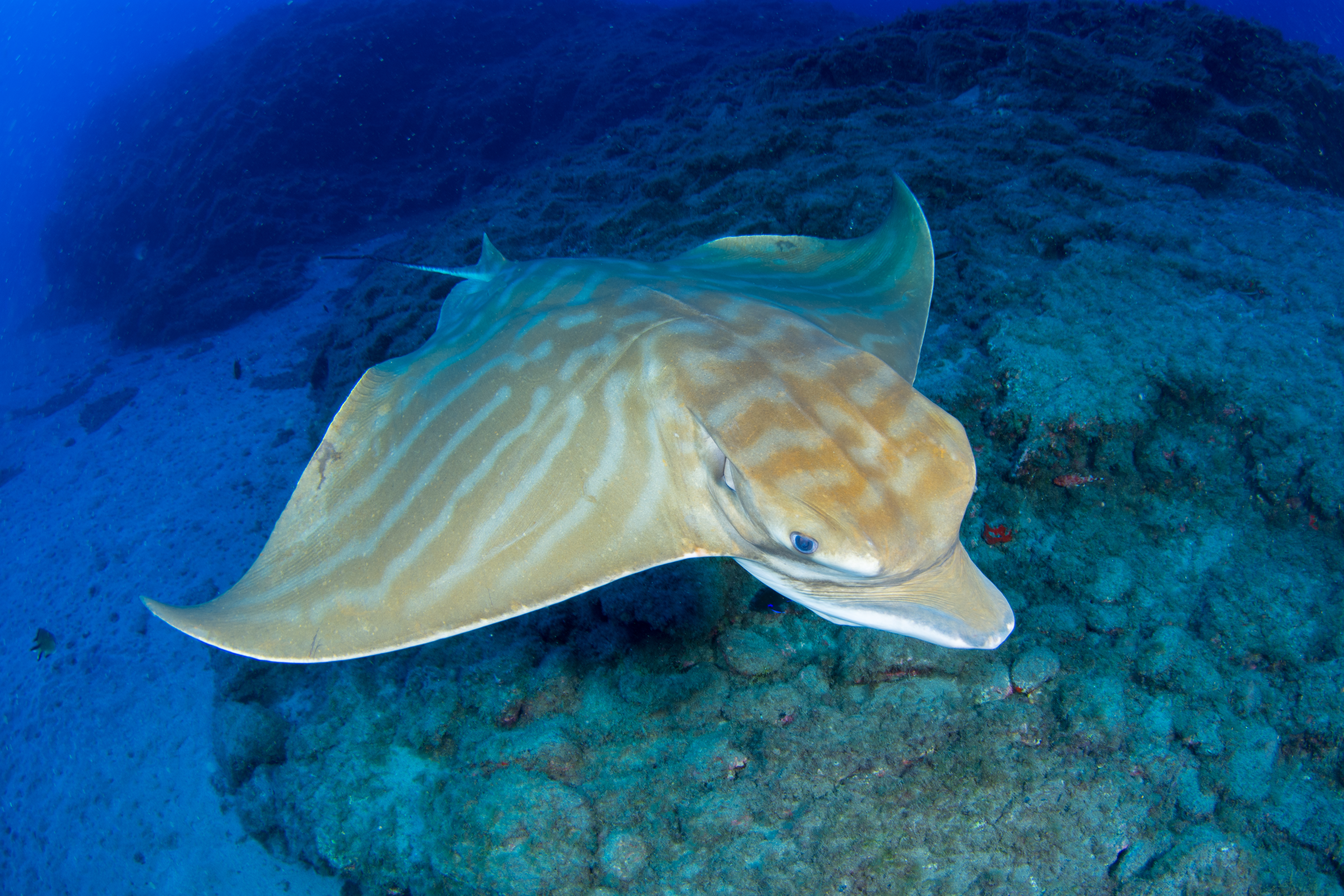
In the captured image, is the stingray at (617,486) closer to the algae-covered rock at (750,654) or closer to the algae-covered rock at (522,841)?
the algae-covered rock at (750,654)

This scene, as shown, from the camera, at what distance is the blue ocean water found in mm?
2545

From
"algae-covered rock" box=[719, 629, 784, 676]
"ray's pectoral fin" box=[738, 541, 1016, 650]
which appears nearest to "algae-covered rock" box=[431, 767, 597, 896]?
"algae-covered rock" box=[719, 629, 784, 676]

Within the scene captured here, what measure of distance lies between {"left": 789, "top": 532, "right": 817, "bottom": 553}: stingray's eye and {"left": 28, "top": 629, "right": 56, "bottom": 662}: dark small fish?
28.8ft

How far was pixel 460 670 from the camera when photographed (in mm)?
3465

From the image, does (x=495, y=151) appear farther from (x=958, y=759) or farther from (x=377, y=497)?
(x=958, y=759)

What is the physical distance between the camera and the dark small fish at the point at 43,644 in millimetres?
6430

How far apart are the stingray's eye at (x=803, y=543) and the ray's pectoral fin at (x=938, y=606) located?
0.78 feet

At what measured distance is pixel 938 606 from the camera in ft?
6.20

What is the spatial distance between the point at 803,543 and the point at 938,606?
501 mm

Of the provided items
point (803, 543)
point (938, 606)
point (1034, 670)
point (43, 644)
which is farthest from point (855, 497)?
point (43, 644)

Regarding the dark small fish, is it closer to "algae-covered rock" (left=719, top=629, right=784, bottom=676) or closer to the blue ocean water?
the blue ocean water

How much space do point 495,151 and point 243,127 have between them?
8220 mm

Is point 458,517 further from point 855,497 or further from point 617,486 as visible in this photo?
point 855,497

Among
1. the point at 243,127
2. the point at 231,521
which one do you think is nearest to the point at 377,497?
the point at 231,521
